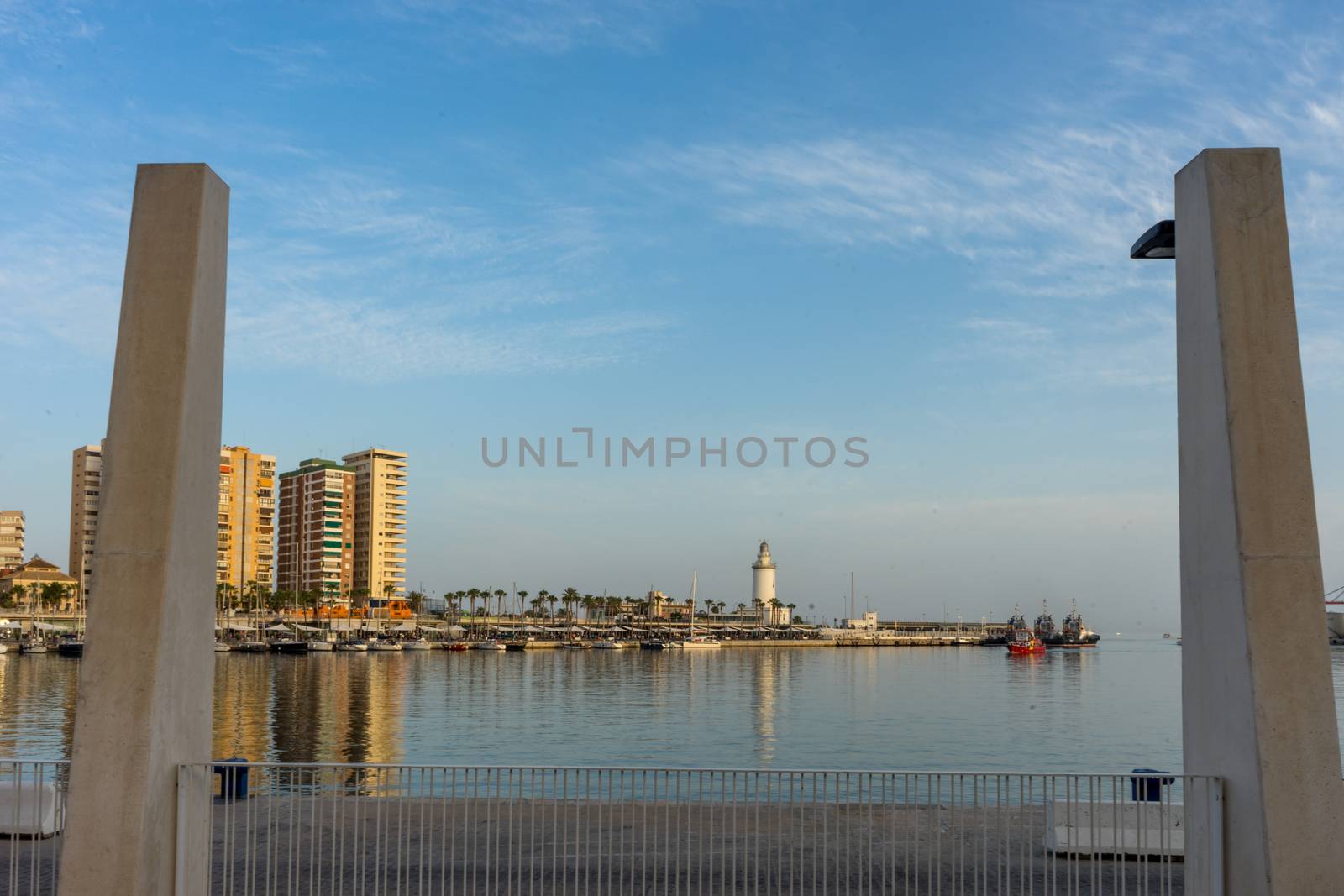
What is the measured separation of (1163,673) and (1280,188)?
470 feet

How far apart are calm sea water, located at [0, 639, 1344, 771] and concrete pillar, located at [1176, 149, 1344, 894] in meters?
26.7

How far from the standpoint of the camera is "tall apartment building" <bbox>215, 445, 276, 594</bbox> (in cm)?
18225

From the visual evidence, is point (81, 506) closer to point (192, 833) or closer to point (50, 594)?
point (50, 594)

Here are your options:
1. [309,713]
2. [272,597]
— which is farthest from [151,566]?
[272,597]

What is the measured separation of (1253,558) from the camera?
7.89 m

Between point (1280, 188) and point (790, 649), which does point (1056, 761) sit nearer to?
point (1280, 188)

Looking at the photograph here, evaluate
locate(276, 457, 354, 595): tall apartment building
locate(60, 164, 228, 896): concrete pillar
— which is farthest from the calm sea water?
locate(276, 457, 354, 595): tall apartment building

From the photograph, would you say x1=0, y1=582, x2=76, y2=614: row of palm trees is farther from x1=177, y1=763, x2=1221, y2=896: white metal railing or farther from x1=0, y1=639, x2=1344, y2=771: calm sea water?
x1=177, y1=763, x2=1221, y2=896: white metal railing

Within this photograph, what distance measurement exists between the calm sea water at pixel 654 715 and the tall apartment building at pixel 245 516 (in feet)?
194

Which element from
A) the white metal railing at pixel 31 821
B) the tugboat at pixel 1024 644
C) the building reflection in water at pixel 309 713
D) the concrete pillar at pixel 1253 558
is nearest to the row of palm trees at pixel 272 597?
the building reflection in water at pixel 309 713

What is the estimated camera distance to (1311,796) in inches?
302

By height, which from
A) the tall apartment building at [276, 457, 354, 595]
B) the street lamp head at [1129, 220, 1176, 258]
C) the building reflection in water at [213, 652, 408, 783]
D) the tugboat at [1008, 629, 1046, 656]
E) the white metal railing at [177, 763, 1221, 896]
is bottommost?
the tugboat at [1008, 629, 1046, 656]

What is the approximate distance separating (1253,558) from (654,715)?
190ft

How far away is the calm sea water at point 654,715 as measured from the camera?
4606 cm
